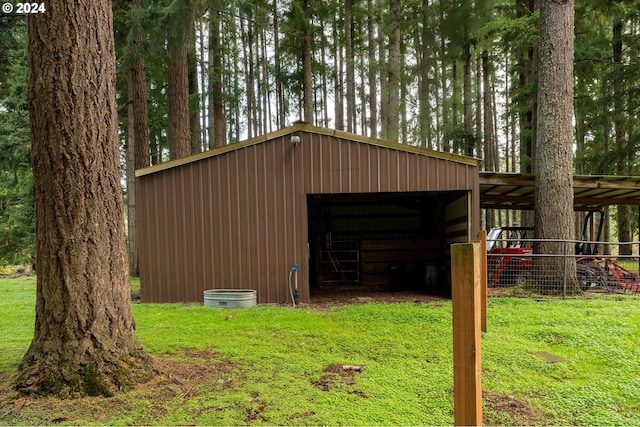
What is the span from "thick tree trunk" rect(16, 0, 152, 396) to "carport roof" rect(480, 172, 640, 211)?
6.95 m

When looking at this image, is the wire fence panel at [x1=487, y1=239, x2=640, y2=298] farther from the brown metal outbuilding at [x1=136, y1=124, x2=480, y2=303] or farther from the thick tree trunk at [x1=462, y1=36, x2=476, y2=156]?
the thick tree trunk at [x1=462, y1=36, x2=476, y2=156]

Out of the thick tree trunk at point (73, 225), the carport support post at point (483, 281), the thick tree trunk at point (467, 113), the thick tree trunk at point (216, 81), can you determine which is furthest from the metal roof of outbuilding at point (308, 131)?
the thick tree trunk at point (467, 113)

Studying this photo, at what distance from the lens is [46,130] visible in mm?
2938

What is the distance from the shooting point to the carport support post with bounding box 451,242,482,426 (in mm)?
1573

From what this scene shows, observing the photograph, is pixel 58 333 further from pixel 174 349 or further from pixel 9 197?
pixel 9 197

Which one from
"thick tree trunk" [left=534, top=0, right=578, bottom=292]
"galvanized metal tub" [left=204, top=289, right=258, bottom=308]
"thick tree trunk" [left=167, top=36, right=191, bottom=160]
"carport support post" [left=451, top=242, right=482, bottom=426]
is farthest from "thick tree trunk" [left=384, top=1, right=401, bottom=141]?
"carport support post" [left=451, top=242, right=482, bottom=426]

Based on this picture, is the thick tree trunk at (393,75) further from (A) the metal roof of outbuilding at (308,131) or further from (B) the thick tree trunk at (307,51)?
(A) the metal roof of outbuilding at (308,131)

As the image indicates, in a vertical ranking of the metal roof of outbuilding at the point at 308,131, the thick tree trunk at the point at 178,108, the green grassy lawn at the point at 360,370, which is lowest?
the green grassy lawn at the point at 360,370

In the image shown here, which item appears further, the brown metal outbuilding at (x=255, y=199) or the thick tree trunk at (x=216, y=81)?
the thick tree trunk at (x=216, y=81)

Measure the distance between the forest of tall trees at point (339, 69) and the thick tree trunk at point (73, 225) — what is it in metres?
5.69

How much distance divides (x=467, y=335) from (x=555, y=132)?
23.4 ft

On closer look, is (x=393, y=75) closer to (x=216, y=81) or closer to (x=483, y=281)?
(x=216, y=81)

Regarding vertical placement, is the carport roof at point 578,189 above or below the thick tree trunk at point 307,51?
below

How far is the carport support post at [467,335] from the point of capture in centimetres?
157
